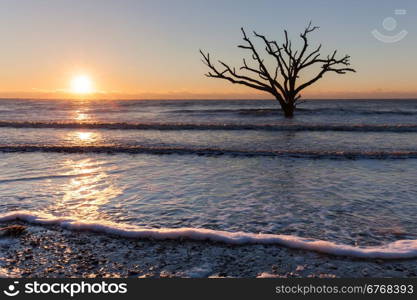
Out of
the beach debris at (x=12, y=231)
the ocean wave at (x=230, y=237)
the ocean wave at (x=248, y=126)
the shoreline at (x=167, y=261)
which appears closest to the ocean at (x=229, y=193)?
the ocean wave at (x=230, y=237)

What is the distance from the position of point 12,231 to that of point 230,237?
8.03 feet

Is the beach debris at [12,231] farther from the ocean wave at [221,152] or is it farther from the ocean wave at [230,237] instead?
the ocean wave at [221,152]

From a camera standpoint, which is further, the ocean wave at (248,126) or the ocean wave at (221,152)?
the ocean wave at (248,126)

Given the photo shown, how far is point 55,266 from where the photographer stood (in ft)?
10.0

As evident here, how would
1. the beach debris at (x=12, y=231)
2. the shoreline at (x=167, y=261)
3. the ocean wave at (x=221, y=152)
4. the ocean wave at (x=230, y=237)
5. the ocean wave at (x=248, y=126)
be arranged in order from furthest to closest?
1. the ocean wave at (x=248, y=126)
2. the ocean wave at (x=221, y=152)
3. the beach debris at (x=12, y=231)
4. the ocean wave at (x=230, y=237)
5. the shoreline at (x=167, y=261)

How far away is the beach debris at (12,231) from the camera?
12.5 feet

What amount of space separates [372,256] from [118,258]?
2374mm

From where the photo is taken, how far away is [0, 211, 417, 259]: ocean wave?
3260 millimetres

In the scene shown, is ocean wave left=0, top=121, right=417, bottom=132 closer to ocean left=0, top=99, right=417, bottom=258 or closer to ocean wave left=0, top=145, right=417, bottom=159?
ocean left=0, top=99, right=417, bottom=258

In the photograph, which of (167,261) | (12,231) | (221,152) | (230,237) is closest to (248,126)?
(221,152)

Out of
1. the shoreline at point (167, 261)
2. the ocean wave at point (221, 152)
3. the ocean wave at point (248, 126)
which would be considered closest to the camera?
the shoreline at point (167, 261)

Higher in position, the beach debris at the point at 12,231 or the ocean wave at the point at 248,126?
the ocean wave at the point at 248,126

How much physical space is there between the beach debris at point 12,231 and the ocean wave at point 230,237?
0.87ft

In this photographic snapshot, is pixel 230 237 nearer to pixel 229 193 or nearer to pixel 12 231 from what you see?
pixel 229 193
